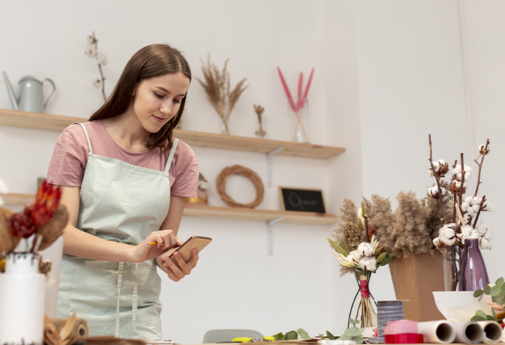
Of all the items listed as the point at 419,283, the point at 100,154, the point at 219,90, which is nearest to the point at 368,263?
the point at 419,283

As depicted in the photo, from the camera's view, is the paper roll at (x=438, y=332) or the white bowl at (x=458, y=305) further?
the white bowl at (x=458, y=305)

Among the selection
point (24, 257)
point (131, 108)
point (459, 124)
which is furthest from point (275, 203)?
point (24, 257)

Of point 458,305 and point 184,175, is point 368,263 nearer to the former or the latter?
point 458,305

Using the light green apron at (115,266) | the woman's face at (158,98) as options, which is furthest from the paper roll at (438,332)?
the woman's face at (158,98)

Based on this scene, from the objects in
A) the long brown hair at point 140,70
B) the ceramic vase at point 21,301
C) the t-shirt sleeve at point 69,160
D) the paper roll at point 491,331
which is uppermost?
the long brown hair at point 140,70

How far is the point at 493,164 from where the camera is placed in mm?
3232

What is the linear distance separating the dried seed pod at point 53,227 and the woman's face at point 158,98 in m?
0.93

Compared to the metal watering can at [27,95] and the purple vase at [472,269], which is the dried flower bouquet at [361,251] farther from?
the metal watering can at [27,95]

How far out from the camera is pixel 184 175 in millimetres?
1755

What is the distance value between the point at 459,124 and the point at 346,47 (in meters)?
0.92

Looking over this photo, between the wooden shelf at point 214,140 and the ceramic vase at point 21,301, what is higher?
the wooden shelf at point 214,140

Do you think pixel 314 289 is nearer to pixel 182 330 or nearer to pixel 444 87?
pixel 182 330

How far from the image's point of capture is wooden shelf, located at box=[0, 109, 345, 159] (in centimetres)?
272

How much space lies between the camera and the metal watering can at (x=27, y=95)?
2754 mm
